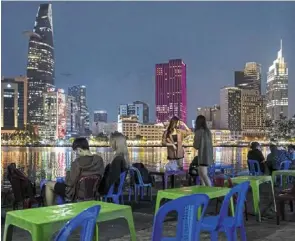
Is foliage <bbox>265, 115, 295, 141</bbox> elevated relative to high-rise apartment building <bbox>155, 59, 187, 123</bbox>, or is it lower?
lower

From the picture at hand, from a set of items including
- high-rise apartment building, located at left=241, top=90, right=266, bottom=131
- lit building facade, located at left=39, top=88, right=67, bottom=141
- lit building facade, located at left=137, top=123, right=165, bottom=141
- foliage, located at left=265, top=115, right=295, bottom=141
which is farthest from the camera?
lit building facade, located at left=39, top=88, right=67, bottom=141

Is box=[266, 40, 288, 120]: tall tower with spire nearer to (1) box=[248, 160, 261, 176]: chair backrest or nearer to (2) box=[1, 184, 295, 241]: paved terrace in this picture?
(1) box=[248, 160, 261, 176]: chair backrest

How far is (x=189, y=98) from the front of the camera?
44.4 feet

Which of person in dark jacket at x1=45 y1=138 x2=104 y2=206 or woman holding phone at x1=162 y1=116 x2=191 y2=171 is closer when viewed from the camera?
person in dark jacket at x1=45 y1=138 x2=104 y2=206

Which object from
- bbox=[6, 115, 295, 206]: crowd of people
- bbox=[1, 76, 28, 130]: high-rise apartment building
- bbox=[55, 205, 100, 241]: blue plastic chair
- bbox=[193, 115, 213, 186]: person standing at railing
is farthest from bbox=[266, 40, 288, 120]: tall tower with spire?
bbox=[55, 205, 100, 241]: blue plastic chair

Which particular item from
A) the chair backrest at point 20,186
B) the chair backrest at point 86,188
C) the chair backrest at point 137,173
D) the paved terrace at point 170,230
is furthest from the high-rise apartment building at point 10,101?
the chair backrest at point 137,173

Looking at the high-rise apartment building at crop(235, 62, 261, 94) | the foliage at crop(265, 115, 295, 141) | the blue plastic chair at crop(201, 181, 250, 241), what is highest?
the high-rise apartment building at crop(235, 62, 261, 94)

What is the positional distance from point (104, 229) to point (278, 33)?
787 centimetres

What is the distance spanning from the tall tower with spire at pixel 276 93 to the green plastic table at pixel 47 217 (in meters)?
11.5

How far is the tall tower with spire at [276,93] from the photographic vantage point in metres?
14.2

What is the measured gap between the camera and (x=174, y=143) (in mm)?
6941

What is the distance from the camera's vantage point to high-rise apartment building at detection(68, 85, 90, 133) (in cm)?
1737

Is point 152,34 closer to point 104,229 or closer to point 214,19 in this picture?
point 214,19

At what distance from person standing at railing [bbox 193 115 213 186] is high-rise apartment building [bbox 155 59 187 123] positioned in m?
5.87
